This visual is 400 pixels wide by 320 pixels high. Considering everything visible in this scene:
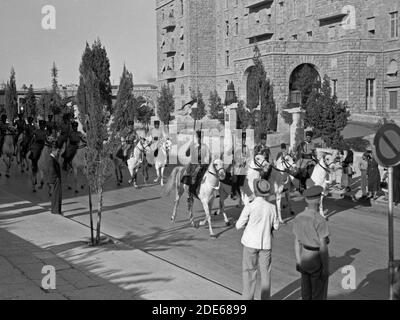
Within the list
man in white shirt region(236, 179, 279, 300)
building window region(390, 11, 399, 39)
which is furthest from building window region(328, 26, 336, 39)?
man in white shirt region(236, 179, 279, 300)

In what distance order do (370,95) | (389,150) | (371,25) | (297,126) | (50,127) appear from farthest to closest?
1. (371,25)
2. (370,95)
3. (297,126)
4. (50,127)
5. (389,150)

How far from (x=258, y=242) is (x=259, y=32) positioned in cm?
4558

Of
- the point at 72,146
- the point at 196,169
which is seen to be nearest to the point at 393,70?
the point at 72,146

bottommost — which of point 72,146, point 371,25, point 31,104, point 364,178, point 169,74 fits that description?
point 364,178

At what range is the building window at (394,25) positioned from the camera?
39.1 metres

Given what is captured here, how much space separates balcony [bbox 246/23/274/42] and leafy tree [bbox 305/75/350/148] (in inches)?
1011

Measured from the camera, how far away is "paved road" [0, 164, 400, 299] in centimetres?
920

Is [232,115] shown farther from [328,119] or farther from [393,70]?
[393,70]

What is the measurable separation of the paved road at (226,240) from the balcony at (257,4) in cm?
3586

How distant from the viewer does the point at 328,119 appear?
24656mm

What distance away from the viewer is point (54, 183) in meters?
14.9

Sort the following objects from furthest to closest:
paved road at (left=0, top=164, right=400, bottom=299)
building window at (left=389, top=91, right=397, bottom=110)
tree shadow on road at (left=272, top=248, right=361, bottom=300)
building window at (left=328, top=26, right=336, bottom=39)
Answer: building window at (left=328, top=26, right=336, bottom=39) < building window at (left=389, top=91, right=397, bottom=110) < paved road at (left=0, top=164, right=400, bottom=299) < tree shadow on road at (left=272, top=248, right=361, bottom=300)

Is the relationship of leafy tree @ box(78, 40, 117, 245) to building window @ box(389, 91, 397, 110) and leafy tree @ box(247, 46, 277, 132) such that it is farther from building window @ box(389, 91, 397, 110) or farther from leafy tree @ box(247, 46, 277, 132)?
building window @ box(389, 91, 397, 110)
